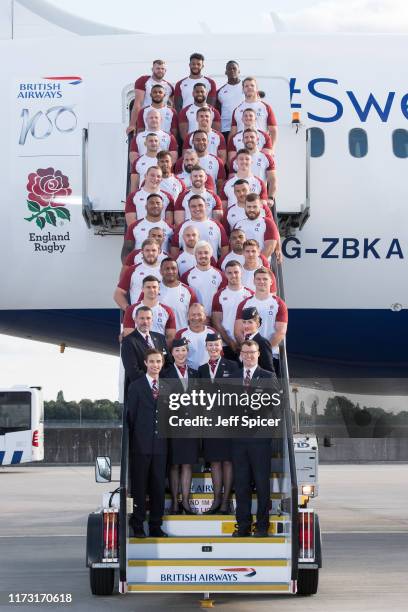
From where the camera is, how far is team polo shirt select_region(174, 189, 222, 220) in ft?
46.4

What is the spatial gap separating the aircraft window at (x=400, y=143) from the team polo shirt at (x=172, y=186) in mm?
4741

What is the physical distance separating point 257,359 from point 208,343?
472mm

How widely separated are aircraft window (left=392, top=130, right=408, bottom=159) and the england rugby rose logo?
15.8ft

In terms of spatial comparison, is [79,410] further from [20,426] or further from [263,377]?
[263,377]

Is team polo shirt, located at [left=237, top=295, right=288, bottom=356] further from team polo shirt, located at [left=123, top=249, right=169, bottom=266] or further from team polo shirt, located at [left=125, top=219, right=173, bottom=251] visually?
team polo shirt, located at [left=125, top=219, right=173, bottom=251]

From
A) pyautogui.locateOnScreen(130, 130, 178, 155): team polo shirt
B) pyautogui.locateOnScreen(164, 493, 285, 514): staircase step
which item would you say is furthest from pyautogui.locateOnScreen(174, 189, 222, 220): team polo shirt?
pyautogui.locateOnScreen(164, 493, 285, 514): staircase step

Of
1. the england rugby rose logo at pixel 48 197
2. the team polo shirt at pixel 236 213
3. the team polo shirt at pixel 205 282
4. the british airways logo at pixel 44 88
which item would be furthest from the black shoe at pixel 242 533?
the british airways logo at pixel 44 88

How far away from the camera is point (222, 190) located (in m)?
15.0

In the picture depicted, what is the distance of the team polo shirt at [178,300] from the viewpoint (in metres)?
12.5

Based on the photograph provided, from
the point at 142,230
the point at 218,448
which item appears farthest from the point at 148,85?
the point at 218,448

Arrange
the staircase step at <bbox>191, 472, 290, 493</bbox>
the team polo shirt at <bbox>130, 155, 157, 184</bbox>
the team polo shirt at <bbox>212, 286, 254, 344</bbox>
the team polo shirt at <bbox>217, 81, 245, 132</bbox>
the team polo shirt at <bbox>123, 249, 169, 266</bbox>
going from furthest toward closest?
the team polo shirt at <bbox>217, 81, 245, 132</bbox> < the team polo shirt at <bbox>130, 155, 157, 184</bbox> < the team polo shirt at <bbox>123, 249, 169, 266</bbox> < the team polo shirt at <bbox>212, 286, 254, 344</bbox> < the staircase step at <bbox>191, 472, 290, 493</bbox>

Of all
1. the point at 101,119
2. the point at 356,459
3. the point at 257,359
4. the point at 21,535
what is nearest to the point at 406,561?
the point at 257,359

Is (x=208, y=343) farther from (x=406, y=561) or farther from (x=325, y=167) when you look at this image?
(x=325, y=167)

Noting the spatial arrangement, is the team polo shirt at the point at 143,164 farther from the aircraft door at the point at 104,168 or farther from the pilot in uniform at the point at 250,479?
the pilot in uniform at the point at 250,479
